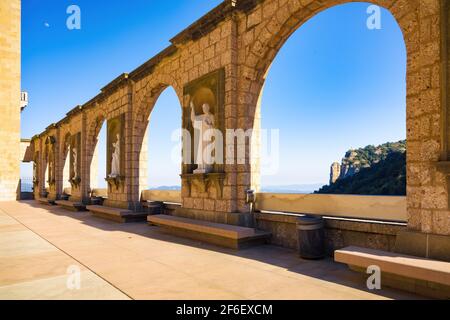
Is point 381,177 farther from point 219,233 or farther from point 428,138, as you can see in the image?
point 428,138

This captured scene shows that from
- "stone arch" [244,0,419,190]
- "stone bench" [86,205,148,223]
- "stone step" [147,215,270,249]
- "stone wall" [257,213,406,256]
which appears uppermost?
"stone arch" [244,0,419,190]

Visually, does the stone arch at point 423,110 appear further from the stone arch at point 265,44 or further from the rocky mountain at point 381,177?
the rocky mountain at point 381,177

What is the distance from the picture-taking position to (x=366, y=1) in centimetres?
481

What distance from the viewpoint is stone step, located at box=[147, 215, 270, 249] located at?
571 centimetres

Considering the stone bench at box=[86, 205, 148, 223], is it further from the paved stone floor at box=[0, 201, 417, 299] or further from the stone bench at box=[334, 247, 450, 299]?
the stone bench at box=[334, 247, 450, 299]

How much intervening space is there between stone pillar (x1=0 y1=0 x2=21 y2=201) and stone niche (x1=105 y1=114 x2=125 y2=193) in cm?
1433

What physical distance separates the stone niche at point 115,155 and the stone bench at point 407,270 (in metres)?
8.86

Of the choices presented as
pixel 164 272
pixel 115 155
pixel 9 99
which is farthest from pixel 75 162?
pixel 164 272

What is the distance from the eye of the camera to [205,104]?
7188 millimetres

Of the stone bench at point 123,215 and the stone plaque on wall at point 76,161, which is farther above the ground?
the stone plaque on wall at point 76,161

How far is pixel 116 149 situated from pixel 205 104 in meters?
5.73

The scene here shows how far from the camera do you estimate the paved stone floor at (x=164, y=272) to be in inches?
138

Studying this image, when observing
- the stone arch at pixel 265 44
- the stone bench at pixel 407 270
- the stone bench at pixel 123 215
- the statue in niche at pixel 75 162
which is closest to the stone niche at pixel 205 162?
the stone arch at pixel 265 44

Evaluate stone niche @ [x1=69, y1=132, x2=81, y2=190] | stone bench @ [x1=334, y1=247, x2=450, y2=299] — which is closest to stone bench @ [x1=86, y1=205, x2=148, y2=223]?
stone niche @ [x1=69, y1=132, x2=81, y2=190]
